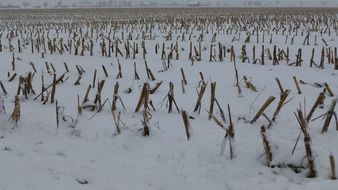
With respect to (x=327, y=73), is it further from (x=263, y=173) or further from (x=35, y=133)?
(x=35, y=133)

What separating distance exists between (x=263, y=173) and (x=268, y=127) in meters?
0.88

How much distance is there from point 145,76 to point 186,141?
3.35 metres

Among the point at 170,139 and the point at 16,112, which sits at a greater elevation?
the point at 16,112

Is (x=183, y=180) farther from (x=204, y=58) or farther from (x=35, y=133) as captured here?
(x=204, y=58)

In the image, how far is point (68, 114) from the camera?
5.14 meters

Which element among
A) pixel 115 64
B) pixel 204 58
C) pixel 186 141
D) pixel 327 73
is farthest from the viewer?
pixel 204 58

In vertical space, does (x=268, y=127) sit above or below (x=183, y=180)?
above

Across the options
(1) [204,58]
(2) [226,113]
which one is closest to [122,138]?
(2) [226,113]

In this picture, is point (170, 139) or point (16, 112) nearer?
point (170, 139)

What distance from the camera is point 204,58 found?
376 inches

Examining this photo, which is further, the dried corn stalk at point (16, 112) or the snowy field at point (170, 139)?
Result: the dried corn stalk at point (16, 112)

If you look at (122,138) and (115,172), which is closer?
(115,172)

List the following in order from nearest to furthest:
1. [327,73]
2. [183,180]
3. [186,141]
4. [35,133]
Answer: [183,180] < [186,141] < [35,133] < [327,73]

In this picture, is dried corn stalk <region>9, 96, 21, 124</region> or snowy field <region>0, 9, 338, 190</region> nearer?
snowy field <region>0, 9, 338, 190</region>
